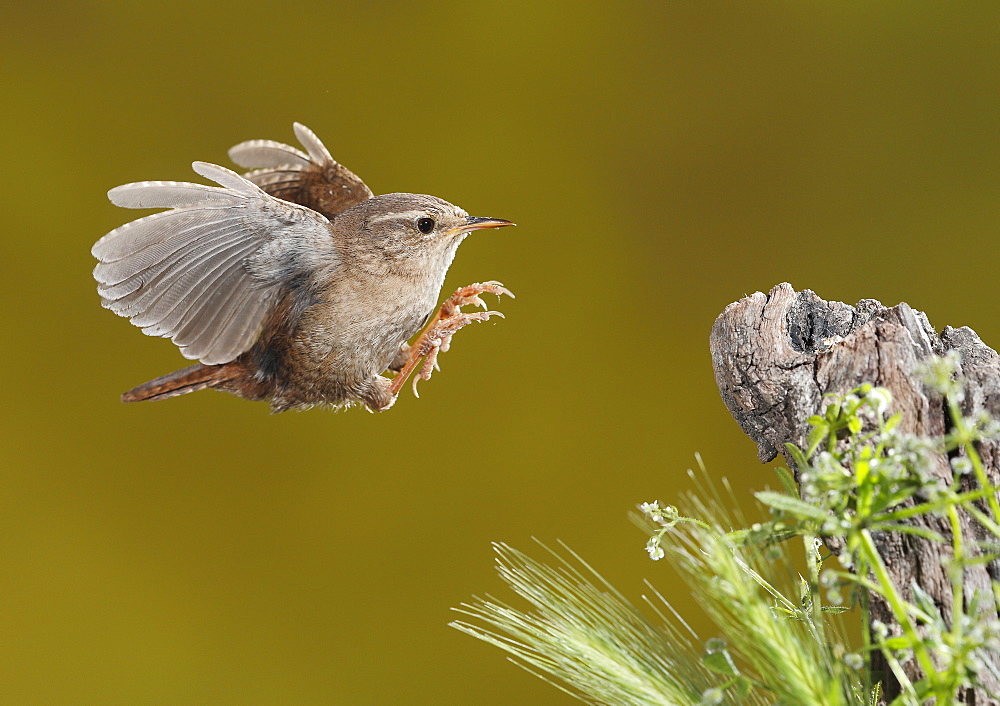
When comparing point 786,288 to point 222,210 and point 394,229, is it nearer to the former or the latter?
point 394,229

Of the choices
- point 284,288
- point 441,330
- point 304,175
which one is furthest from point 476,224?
point 304,175

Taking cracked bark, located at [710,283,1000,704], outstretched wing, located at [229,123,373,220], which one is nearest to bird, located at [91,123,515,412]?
outstretched wing, located at [229,123,373,220]

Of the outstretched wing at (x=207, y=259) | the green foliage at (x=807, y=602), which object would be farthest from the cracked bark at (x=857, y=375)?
the outstretched wing at (x=207, y=259)

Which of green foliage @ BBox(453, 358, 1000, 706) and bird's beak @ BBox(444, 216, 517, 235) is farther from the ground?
bird's beak @ BBox(444, 216, 517, 235)

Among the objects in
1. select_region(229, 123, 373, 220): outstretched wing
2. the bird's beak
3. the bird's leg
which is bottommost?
the bird's leg

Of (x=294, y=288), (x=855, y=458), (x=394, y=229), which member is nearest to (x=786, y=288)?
(x=855, y=458)

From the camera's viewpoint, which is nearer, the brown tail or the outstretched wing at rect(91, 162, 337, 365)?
the outstretched wing at rect(91, 162, 337, 365)

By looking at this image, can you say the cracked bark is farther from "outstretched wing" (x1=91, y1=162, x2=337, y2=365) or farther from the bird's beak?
"outstretched wing" (x1=91, y1=162, x2=337, y2=365)

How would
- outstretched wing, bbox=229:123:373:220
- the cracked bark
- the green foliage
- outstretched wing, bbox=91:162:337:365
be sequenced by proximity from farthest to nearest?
outstretched wing, bbox=229:123:373:220 → outstretched wing, bbox=91:162:337:365 → the cracked bark → the green foliage
